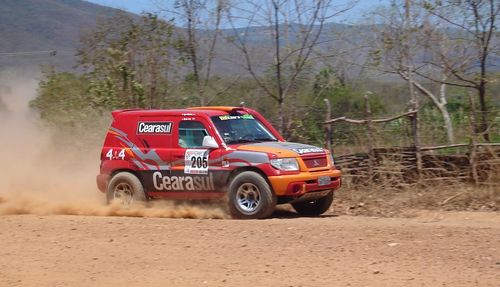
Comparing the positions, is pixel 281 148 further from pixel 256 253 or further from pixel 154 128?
pixel 256 253

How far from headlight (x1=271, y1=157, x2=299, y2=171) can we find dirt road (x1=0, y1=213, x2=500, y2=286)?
788 mm

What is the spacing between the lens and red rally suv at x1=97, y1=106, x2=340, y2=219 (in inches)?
453

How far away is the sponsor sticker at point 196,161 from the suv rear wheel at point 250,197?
0.62 m

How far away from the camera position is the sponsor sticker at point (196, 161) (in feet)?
39.7

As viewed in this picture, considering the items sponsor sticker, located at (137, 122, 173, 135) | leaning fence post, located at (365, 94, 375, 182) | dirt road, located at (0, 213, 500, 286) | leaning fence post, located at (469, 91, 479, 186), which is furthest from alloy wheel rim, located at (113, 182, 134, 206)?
leaning fence post, located at (469, 91, 479, 186)

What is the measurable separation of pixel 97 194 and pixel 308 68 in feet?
20.8

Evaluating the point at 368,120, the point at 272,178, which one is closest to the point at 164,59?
the point at 368,120

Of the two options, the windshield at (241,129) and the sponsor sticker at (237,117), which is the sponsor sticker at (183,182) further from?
the sponsor sticker at (237,117)

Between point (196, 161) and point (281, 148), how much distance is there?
1.40 metres

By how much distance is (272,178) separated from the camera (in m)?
11.4

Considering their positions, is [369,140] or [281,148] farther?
[369,140]

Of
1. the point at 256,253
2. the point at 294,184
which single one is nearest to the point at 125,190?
the point at 294,184

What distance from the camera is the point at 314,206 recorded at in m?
12.5

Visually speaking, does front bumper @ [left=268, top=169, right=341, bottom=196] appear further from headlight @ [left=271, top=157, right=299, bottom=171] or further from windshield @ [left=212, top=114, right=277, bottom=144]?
windshield @ [left=212, top=114, right=277, bottom=144]
